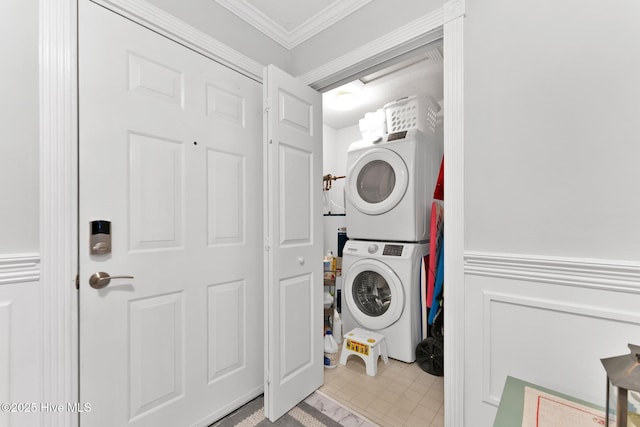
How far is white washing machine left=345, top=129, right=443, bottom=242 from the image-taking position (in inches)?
86.8

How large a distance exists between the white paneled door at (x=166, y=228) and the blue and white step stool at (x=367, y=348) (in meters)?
0.76

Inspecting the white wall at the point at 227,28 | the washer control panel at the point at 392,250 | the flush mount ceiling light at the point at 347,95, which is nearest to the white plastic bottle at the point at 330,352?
the washer control panel at the point at 392,250

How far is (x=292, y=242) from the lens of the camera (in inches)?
62.7

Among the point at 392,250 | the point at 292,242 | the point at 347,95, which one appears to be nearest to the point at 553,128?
the point at 292,242

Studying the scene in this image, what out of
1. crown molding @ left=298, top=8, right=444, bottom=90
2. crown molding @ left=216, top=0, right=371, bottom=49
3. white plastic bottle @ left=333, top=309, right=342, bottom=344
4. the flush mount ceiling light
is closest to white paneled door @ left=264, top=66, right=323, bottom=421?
crown molding @ left=298, top=8, right=444, bottom=90

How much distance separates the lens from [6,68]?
900mm

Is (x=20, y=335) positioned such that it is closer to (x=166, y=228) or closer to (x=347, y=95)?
(x=166, y=228)

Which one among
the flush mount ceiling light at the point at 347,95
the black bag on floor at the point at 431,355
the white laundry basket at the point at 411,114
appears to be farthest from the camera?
the flush mount ceiling light at the point at 347,95

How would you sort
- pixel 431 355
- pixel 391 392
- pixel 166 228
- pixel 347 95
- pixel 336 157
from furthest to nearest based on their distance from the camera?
pixel 336 157 → pixel 347 95 → pixel 431 355 → pixel 391 392 → pixel 166 228

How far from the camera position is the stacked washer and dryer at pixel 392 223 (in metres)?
2.13

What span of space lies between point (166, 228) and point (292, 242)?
2.18 ft

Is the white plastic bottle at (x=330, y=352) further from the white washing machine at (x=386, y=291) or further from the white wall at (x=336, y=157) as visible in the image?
the white wall at (x=336, y=157)

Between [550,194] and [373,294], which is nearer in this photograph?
[550,194]

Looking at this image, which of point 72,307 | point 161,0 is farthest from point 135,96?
point 72,307
